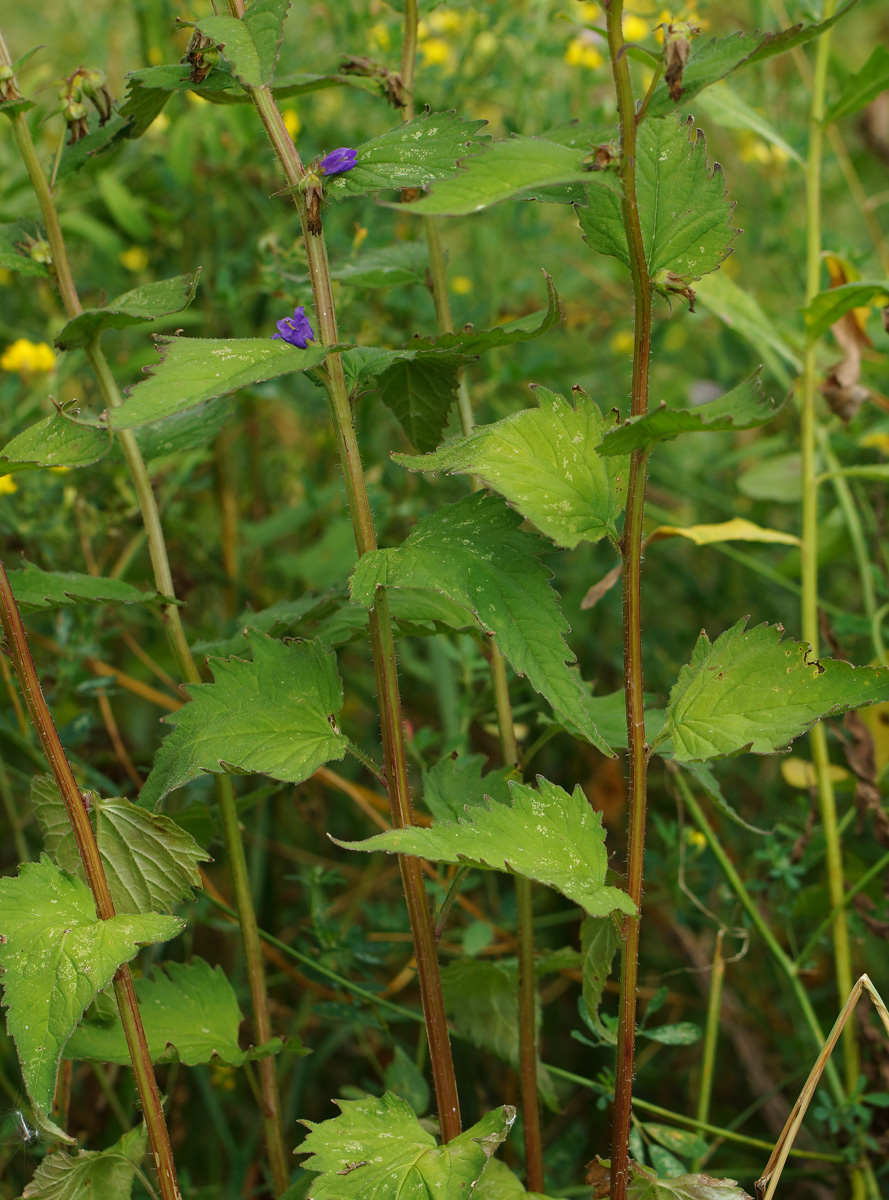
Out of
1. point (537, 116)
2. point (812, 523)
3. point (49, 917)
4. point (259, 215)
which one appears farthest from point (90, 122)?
point (537, 116)

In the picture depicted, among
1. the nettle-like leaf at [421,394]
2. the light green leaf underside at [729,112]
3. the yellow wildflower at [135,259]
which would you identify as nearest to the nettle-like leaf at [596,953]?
the nettle-like leaf at [421,394]

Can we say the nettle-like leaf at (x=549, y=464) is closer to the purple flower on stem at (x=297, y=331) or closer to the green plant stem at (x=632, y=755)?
the green plant stem at (x=632, y=755)

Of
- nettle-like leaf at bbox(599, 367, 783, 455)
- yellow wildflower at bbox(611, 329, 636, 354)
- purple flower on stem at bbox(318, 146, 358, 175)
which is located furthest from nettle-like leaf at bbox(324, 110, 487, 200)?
yellow wildflower at bbox(611, 329, 636, 354)

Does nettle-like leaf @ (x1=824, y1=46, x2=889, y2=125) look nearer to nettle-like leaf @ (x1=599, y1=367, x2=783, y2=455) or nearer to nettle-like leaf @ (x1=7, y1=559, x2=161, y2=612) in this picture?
nettle-like leaf @ (x1=599, y1=367, x2=783, y2=455)

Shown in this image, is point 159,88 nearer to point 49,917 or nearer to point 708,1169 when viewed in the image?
point 49,917

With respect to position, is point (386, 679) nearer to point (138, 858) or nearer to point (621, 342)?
point (138, 858)

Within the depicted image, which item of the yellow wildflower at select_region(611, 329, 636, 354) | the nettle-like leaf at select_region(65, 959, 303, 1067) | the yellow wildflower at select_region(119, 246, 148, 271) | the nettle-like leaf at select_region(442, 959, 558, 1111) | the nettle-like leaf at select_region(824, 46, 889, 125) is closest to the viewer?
the nettle-like leaf at select_region(65, 959, 303, 1067)
